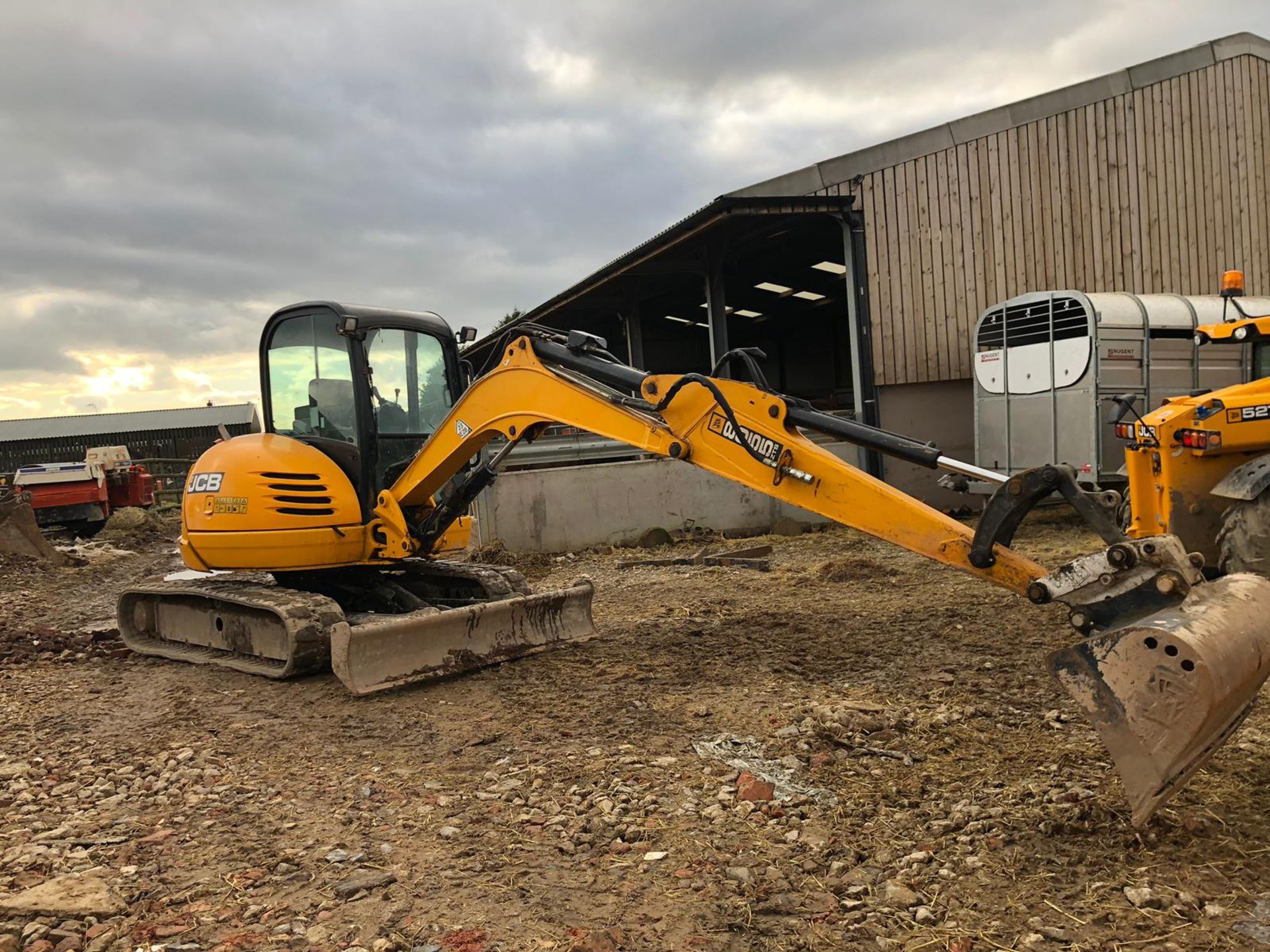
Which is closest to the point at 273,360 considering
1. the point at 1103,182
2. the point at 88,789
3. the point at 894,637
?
the point at 88,789

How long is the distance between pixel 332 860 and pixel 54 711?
3.48 meters

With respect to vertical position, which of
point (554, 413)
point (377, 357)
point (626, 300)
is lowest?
point (554, 413)

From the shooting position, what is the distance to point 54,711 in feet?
19.8

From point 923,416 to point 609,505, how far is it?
5747 millimetres

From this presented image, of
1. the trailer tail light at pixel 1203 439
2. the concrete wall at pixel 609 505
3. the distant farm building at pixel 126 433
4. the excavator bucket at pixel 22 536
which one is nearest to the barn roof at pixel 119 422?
the distant farm building at pixel 126 433

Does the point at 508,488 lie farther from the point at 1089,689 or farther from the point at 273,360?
the point at 1089,689

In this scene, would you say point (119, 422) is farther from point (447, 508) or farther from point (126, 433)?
point (447, 508)

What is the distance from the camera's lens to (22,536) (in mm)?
14555

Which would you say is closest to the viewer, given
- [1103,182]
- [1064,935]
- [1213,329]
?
[1064,935]

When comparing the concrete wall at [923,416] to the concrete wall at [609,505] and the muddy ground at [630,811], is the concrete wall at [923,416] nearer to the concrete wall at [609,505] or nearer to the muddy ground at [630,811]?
the concrete wall at [609,505]

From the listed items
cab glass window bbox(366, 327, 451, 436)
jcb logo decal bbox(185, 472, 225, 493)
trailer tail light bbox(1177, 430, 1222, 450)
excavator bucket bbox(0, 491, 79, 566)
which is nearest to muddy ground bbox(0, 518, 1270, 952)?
jcb logo decal bbox(185, 472, 225, 493)

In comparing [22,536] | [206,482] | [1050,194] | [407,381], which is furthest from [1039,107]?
[22,536]

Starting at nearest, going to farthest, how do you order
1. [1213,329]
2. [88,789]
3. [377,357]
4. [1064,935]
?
[1064,935]
[88,789]
[377,357]
[1213,329]

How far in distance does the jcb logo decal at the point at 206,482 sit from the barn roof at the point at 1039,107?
1165cm
